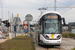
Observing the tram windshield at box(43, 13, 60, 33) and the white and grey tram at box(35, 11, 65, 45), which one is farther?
the tram windshield at box(43, 13, 60, 33)

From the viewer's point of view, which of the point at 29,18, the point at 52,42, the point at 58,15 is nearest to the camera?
the point at 52,42

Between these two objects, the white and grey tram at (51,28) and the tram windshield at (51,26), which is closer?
the white and grey tram at (51,28)

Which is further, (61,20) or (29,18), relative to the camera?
(29,18)

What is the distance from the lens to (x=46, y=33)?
13258 millimetres

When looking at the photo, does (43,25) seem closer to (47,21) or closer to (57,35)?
(47,21)

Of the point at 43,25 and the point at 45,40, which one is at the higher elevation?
the point at 43,25

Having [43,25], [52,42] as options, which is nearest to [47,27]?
[43,25]

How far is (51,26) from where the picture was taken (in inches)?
529

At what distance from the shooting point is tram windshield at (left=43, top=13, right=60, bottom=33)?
13.4 m

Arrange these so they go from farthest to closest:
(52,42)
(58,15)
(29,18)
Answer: (29,18), (58,15), (52,42)

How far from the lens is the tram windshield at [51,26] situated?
527 inches

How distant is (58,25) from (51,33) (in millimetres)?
1004

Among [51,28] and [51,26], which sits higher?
[51,26]

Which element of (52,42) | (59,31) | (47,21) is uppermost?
(47,21)
